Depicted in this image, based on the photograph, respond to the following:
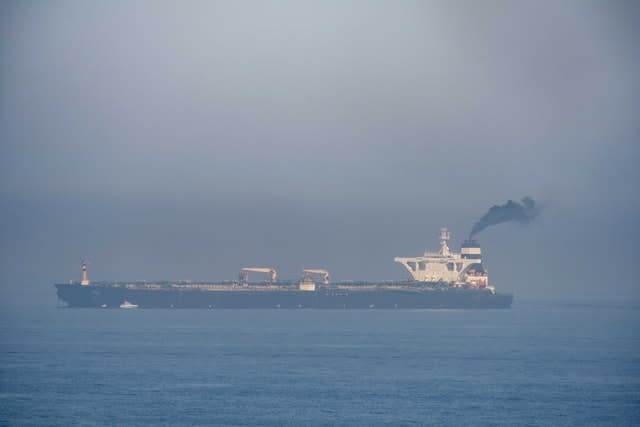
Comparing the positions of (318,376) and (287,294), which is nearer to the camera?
(318,376)

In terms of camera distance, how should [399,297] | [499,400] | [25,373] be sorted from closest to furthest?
[499,400] → [25,373] → [399,297]

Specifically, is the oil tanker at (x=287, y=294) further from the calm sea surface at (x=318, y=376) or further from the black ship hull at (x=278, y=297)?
the calm sea surface at (x=318, y=376)

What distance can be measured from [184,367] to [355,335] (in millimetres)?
25177

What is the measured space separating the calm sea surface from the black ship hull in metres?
27.2

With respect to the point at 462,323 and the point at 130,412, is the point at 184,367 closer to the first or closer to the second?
the point at 130,412

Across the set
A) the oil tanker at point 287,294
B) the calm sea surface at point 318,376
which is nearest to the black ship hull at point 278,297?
the oil tanker at point 287,294

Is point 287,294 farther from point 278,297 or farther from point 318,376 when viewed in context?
point 318,376

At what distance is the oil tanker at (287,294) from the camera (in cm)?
12000

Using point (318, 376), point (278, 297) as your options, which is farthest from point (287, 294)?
point (318, 376)

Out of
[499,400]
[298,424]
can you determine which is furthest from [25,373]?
[499,400]

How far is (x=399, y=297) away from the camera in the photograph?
121 m

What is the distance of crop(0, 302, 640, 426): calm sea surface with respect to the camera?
44906 millimetres

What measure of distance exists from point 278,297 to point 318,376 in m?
65.8

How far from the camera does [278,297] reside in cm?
12169
